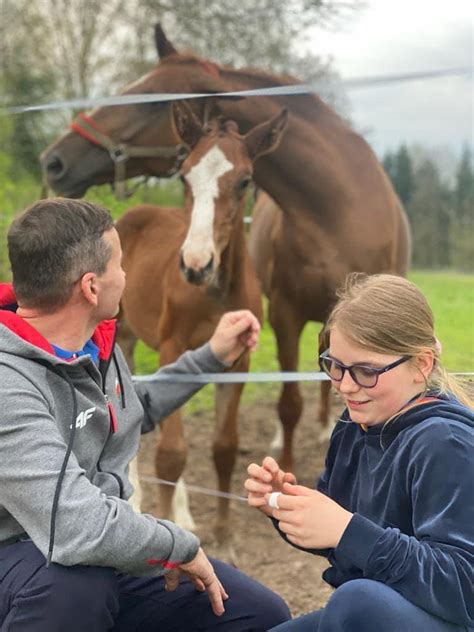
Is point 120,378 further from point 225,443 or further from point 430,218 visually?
point 430,218

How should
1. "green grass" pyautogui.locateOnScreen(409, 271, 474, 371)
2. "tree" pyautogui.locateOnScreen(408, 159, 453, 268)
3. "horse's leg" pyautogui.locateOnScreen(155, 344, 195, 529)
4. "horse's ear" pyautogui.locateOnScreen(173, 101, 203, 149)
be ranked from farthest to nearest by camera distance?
1. "tree" pyautogui.locateOnScreen(408, 159, 453, 268)
2. "green grass" pyautogui.locateOnScreen(409, 271, 474, 371)
3. "horse's leg" pyautogui.locateOnScreen(155, 344, 195, 529)
4. "horse's ear" pyautogui.locateOnScreen(173, 101, 203, 149)

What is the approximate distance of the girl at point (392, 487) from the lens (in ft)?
4.73

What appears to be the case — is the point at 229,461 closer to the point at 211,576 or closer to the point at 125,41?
the point at 211,576

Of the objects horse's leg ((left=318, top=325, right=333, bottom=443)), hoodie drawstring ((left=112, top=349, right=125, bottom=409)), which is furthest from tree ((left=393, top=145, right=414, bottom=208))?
hoodie drawstring ((left=112, top=349, right=125, bottom=409))

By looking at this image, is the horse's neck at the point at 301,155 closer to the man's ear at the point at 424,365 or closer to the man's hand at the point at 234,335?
the man's hand at the point at 234,335

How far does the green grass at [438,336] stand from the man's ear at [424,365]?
2122mm

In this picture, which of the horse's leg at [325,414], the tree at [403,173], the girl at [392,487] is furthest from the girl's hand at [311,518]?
the tree at [403,173]

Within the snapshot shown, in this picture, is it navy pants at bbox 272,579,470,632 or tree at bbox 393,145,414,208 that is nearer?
navy pants at bbox 272,579,470,632

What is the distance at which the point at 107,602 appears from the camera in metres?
1.66

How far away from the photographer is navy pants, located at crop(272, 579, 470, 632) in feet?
4.79

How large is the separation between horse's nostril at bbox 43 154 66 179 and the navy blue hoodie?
314 centimetres

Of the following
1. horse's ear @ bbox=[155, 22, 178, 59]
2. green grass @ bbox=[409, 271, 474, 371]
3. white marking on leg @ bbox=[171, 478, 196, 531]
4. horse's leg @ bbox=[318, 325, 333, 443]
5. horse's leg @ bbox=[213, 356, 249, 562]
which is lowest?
green grass @ bbox=[409, 271, 474, 371]

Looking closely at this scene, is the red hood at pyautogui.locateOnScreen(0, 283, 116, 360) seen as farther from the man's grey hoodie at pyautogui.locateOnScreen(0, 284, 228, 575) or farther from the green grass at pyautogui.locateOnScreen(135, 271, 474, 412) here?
the green grass at pyautogui.locateOnScreen(135, 271, 474, 412)

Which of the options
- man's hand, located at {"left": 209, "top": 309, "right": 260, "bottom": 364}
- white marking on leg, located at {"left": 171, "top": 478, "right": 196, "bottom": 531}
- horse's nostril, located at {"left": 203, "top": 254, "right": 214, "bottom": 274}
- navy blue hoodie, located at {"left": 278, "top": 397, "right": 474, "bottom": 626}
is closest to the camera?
navy blue hoodie, located at {"left": 278, "top": 397, "right": 474, "bottom": 626}
